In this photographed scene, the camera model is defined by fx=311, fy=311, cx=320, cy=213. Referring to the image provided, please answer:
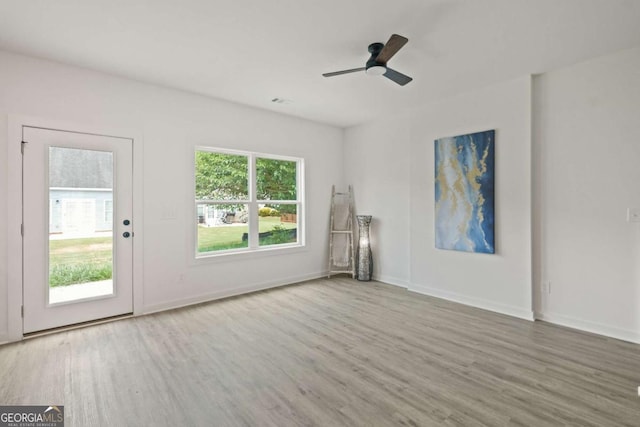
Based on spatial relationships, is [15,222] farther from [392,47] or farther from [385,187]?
[385,187]

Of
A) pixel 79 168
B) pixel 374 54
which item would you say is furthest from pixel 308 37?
pixel 79 168

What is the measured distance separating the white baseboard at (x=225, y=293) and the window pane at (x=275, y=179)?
1.38 m

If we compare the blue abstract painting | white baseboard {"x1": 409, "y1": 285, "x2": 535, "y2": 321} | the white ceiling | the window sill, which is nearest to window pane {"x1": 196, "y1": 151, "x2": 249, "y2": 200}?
the window sill

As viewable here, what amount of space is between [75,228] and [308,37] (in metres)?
3.10

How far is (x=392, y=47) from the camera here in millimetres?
2516

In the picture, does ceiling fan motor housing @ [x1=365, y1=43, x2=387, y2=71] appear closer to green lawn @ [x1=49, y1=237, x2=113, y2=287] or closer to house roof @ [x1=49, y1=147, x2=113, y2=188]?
house roof @ [x1=49, y1=147, x2=113, y2=188]

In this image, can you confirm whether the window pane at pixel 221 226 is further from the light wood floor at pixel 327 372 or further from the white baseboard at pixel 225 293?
the light wood floor at pixel 327 372

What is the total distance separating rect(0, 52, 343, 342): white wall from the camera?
3.08m

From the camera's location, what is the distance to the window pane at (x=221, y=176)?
4.38 metres

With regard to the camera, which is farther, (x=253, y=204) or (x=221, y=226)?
(x=253, y=204)

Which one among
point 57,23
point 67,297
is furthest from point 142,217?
point 57,23

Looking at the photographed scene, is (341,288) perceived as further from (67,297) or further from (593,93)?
(593,93)

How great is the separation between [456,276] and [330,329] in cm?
204

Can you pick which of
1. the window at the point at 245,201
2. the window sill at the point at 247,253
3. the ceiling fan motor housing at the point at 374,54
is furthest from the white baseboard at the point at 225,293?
the ceiling fan motor housing at the point at 374,54
